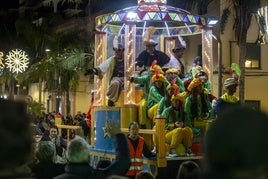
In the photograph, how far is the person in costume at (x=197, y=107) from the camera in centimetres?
1162

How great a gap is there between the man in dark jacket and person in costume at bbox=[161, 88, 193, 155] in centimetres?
625

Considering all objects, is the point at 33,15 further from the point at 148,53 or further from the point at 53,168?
the point at 53,168

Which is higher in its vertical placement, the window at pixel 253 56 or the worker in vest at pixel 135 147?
the window at pixel 253 56

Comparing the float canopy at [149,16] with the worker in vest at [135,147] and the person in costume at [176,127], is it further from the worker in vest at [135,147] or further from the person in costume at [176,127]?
the worker in vest at [135,147]

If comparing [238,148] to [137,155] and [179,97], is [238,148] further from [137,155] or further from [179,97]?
[179,97]

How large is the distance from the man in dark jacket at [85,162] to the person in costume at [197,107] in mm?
6749

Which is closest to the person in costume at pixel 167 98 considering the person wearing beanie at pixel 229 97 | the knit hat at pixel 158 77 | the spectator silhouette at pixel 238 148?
the knit hat at pixel 158 77

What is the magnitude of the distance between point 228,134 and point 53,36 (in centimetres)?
3564

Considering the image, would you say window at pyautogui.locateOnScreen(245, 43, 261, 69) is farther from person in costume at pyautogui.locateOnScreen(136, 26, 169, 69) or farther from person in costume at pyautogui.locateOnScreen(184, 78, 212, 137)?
person in costume at pyautogui.locateOnScreen(184, 78, 212, 137)

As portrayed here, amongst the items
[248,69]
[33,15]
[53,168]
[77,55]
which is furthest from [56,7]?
[53,168]

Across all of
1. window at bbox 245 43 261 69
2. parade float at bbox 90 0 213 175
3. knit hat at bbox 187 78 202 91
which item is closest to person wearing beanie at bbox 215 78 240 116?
knit hat at bbox 187 78 202 91

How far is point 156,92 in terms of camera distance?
465 inches

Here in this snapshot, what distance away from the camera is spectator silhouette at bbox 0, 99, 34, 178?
6.43 ft

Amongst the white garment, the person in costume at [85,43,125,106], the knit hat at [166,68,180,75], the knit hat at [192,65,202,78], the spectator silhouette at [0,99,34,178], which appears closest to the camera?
the spectator silhouette at [0,99,34,178]
